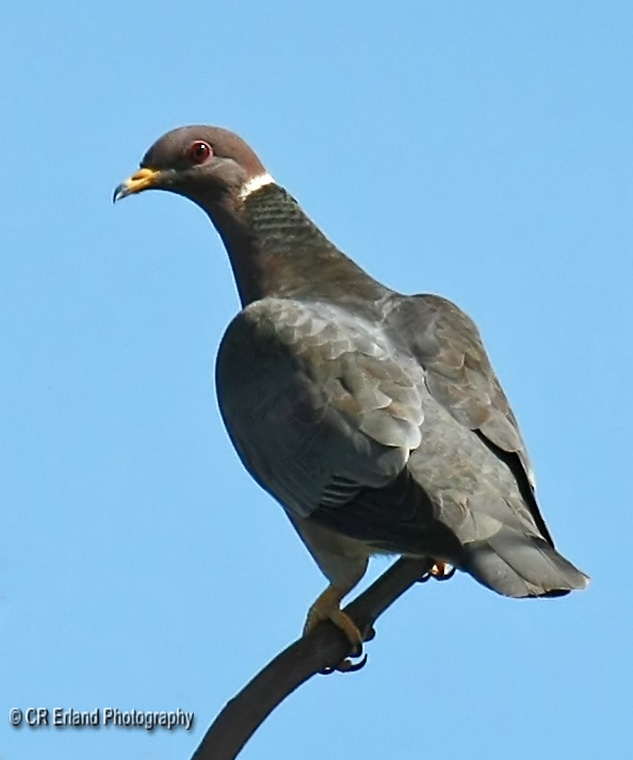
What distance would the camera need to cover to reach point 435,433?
5.32 metres

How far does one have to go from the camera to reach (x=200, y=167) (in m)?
6.43

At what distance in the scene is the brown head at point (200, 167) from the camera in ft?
21.0

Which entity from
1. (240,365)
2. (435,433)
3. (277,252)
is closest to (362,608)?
(435,433)

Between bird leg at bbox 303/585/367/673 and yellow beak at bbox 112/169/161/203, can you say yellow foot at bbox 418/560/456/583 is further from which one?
yellow beak at bbox 112/169/161/203

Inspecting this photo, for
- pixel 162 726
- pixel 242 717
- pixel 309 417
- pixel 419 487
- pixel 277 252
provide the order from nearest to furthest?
pixel 242 717 → pixel 162 726 → pixel 419 487 → pixel 309 417 → pixel 277 252

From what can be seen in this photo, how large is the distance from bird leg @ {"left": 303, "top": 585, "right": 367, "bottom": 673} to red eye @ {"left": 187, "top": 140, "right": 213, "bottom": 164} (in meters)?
1.88

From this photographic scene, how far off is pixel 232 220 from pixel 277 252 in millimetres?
278

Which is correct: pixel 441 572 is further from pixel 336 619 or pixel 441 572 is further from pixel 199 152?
pixel 199 152

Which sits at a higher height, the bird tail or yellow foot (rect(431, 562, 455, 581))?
yellow foot (rect(431, 562, 455, 581))

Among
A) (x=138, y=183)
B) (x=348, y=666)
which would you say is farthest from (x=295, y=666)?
(x=138, y=183)

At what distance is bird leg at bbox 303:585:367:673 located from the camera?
16.1 ft

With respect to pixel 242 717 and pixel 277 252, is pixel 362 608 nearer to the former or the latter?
pixel 242 717

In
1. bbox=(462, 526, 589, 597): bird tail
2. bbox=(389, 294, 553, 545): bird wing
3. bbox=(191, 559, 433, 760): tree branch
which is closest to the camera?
bbox=(191, 559, 433, 760): tree branch

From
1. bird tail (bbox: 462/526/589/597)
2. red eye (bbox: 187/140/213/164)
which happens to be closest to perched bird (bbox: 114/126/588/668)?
bird tail (bbox: 462/526/589/597)
